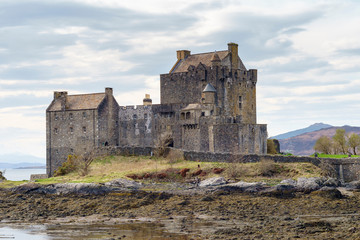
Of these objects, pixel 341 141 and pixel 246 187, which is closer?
pixel 246 187

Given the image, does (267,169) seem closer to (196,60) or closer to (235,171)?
(235,171)

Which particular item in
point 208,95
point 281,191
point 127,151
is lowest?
point 281,191

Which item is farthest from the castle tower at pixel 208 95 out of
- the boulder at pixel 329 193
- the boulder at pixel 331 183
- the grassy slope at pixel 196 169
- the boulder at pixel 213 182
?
the boulder at pixel 329 193

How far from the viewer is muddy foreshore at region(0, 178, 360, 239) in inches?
1309

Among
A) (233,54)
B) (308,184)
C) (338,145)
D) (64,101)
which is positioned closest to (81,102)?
Result: (64,101)

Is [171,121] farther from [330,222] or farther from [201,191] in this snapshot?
[330,222]

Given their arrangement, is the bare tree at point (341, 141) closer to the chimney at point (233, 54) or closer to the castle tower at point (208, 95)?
the chimney at point (233, 54)

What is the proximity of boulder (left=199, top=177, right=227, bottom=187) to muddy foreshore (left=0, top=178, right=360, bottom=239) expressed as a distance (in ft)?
3.81

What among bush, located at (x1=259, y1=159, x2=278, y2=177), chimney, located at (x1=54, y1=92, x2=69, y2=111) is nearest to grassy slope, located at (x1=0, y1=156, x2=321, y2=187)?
bush, located at (x1=259, y1=159, x2=278, y2=177)

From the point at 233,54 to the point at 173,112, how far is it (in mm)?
9875

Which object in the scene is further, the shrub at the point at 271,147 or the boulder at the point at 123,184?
the shrub at the point at 271,147

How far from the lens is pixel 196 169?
57.2m

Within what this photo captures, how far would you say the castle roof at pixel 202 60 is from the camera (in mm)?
75312

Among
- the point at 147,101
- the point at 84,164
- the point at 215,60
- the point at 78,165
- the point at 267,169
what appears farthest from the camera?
the point at 147,101
